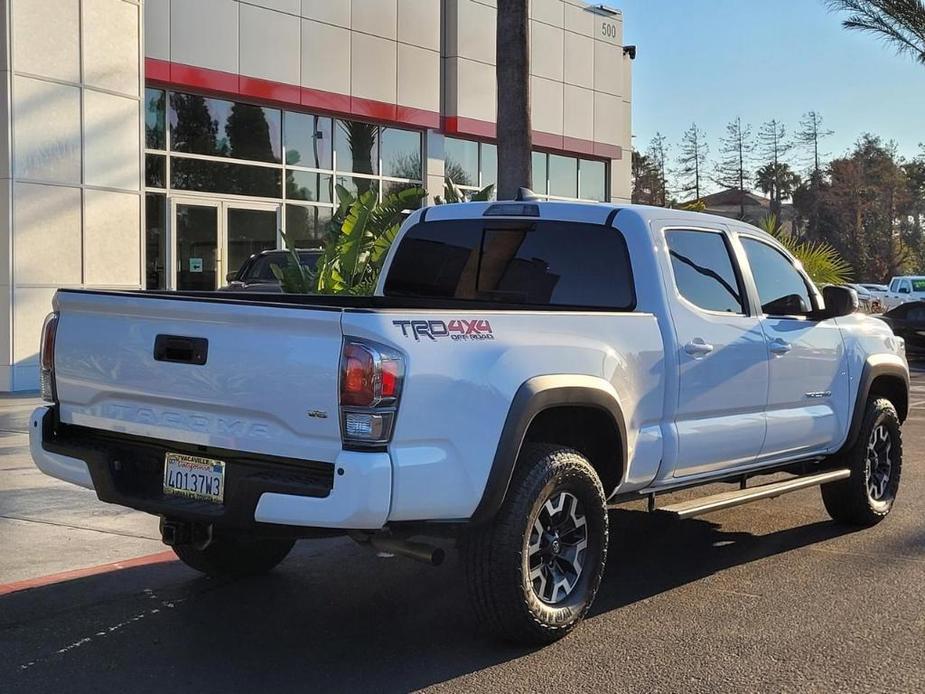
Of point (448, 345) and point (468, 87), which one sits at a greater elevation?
point (468, 87)

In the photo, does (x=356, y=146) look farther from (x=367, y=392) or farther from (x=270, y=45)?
(x=367, y=392)

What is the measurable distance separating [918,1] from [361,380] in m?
27.6

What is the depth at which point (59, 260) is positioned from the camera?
14812 millimetres

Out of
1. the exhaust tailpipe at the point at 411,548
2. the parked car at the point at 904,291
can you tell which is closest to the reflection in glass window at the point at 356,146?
the exhaust tailpipe at the point at 411,548

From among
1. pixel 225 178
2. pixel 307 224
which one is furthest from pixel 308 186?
pixel 225 178

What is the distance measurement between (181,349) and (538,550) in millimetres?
1740

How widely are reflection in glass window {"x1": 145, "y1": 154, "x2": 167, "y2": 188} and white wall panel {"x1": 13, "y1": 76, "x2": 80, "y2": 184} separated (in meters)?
2.82

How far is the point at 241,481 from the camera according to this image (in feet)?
14.4

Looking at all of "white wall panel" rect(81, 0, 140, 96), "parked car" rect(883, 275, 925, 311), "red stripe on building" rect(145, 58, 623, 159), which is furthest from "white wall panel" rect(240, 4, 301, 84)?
"parked car" rect(883, 275, 925, 311)

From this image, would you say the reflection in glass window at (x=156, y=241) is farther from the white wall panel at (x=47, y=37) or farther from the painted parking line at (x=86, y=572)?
the painted parking line at (x=86, y=572)

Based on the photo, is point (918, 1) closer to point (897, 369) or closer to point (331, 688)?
point (897, 369)

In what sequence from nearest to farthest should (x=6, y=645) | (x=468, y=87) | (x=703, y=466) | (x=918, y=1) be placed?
(x=6, y=645) → (x=703, y=466) → (x=468, y=87) → (x=918, y=1)

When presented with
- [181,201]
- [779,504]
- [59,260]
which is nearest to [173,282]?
[181,201]

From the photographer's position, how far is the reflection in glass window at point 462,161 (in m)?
23.6
